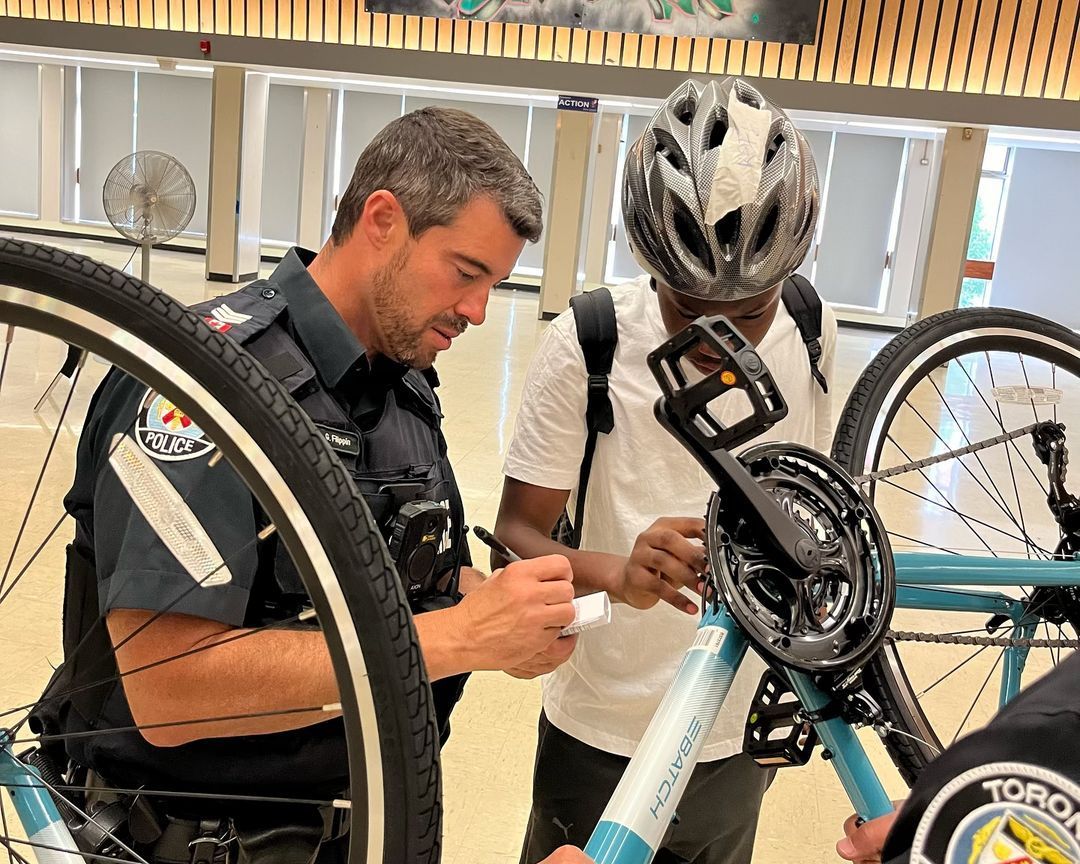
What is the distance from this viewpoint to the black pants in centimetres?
146

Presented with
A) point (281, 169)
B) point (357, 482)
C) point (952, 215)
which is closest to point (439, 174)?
point (357, 482)

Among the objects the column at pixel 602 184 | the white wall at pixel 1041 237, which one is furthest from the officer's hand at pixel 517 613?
the white wall at pixel 1041 237

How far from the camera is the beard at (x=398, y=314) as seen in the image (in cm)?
123

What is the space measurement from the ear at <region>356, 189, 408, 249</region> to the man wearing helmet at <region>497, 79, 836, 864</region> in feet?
0.94

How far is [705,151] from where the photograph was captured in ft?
4.03

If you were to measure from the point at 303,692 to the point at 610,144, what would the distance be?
1202cm

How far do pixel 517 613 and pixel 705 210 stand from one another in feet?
1.80

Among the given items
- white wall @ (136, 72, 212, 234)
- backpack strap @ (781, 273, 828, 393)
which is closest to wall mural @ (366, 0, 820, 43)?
white wall @ (136, 72, 212, 234)

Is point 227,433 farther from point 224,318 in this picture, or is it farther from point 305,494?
point 224,318

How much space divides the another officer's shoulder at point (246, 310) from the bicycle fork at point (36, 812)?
441 millimetres

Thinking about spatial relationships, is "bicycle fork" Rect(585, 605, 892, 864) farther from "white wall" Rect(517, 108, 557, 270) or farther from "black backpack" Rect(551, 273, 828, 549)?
"white wall" Rect(517, 108, 557, 270)

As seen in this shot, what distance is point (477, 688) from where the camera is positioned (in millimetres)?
3039

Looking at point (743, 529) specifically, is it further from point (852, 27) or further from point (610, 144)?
point (610, 144)

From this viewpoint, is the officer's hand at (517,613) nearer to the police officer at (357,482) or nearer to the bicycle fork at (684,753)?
the police officer at (357,482)
